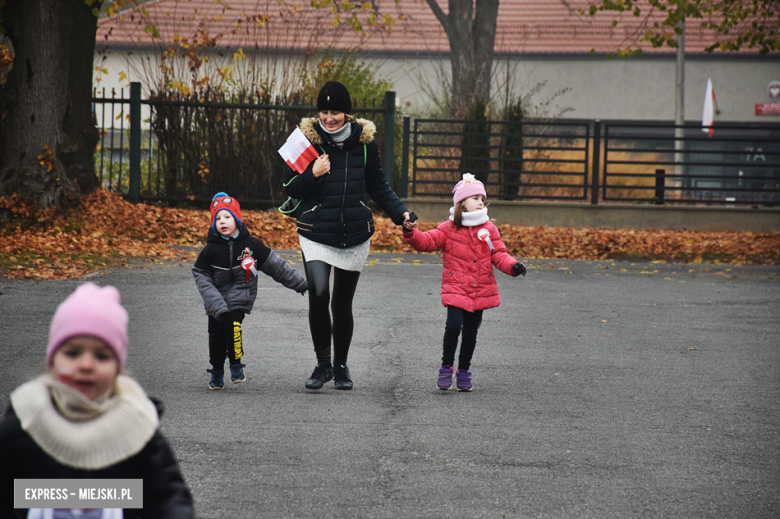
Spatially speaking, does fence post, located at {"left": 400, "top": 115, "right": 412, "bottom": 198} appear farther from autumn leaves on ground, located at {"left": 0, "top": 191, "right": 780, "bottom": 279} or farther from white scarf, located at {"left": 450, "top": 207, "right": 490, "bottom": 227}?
white scarf, located at {"left": 450, "top": 207, "right": 490, "bottom": 227}

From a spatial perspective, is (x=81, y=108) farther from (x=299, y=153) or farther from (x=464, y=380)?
(x=464, y=380)

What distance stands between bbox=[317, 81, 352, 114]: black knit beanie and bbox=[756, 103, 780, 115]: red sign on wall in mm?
26713

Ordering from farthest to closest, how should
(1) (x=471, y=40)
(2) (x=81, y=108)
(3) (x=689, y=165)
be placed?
1. (1) (x=471, y=40)
2. (3) (x=689, y=165)
3. (2) (x=81, y=108)

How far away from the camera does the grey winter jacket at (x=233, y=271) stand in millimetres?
5438

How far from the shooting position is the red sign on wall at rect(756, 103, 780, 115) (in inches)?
1130

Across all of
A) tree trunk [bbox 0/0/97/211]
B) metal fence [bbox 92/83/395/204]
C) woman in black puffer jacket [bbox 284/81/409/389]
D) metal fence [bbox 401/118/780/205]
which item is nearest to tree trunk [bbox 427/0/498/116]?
metal fence [bbox 401/118/780/205]

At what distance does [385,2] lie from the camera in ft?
104

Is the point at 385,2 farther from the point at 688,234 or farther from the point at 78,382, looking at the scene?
the point at 78,382

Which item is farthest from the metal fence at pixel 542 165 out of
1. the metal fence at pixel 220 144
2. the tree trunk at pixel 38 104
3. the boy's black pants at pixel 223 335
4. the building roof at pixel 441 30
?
the boy's black pants at pixel 223 335

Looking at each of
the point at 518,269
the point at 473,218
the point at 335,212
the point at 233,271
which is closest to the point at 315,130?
the point at 335,212

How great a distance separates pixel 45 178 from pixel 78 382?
36.4 feet

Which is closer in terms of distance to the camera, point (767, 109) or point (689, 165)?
point (689, 165)

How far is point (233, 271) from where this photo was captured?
5.47 metres

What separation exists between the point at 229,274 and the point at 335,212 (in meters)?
0.78
